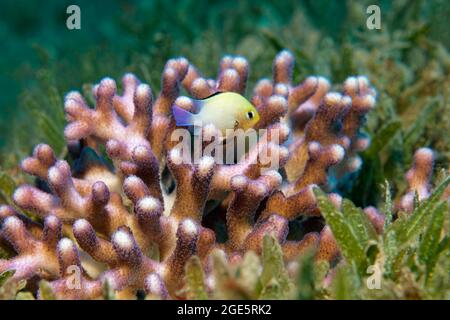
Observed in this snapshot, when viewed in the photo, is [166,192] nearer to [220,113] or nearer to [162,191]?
[162,191]

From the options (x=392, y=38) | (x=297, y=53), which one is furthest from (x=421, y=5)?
(x=297, y=53)

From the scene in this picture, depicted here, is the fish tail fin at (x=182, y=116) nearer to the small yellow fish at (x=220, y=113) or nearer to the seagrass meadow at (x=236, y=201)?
the small yellow fish at (x=220, y=113)

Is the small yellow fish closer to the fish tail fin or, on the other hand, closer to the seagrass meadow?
the fish tail fin

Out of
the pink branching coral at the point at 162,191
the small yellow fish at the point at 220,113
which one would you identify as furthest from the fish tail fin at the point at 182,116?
the pink branching coral at the point at 162,191

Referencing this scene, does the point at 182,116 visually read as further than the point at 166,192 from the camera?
No

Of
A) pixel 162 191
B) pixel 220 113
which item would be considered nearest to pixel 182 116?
pixel 220 113

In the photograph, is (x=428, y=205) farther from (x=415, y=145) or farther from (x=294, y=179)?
(x=415, y=145)

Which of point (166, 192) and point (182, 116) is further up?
point (182, 116)
